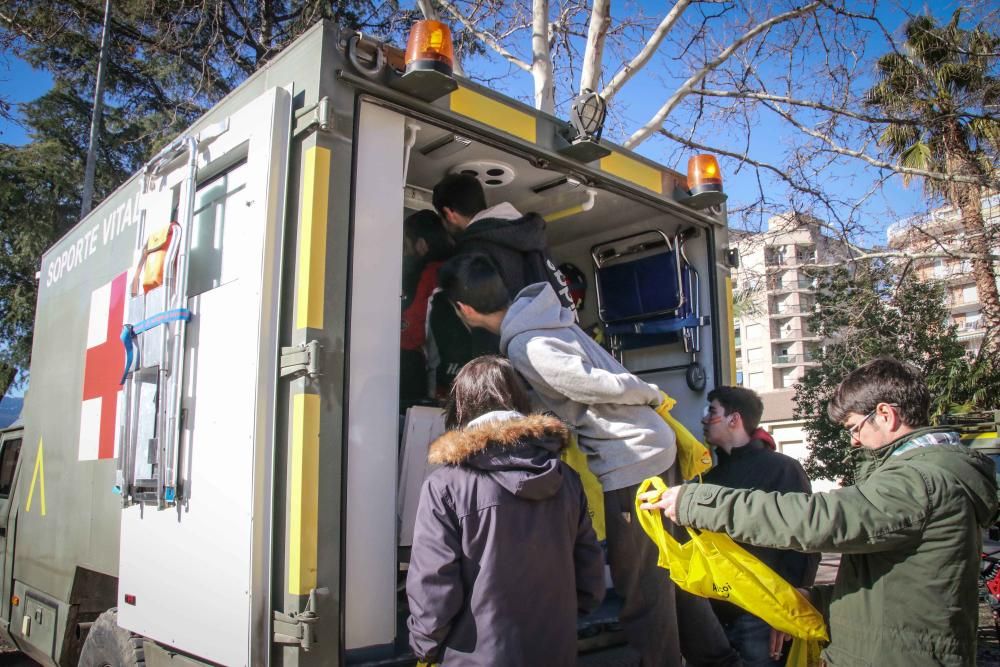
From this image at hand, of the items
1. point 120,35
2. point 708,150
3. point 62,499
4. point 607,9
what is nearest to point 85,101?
point 120,35

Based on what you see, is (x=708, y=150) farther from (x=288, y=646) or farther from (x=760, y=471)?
(x=288, y=646)

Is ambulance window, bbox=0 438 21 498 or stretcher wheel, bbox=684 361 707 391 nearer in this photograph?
stretcher wheel, bbox=684 361 707 391

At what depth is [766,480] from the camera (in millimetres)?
3156

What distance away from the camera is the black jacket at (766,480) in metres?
3.02

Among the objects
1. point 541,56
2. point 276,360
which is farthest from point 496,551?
point 541,56

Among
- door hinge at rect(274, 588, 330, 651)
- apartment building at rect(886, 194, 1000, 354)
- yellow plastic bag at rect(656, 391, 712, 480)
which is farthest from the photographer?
apartment building at rect(886, 194, 1000, 354)

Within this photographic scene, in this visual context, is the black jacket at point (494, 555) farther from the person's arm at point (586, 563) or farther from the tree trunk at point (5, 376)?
the tree trunk at point (5, 376)

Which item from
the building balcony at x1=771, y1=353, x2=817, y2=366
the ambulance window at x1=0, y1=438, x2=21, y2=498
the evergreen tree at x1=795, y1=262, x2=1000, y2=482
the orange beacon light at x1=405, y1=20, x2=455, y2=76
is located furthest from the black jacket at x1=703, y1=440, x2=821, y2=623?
the building balcony at x1=771, y1=353, x2=817, y2=366

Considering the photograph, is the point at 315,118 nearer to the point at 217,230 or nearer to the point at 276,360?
the point at 217,230

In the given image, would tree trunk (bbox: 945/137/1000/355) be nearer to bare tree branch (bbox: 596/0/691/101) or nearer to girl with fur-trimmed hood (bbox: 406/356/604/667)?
bare tree branch (bbox: 596/0/691/101)

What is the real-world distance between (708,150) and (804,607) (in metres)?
8.92

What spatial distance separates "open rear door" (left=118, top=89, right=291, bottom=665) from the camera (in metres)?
2.15

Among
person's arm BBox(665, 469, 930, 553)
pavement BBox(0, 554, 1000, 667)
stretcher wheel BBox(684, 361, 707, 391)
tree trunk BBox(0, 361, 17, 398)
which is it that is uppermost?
tree trunk BBox(0, 361, 17, 398)

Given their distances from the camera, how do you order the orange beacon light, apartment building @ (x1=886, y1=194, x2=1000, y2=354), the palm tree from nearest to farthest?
the orange beacon light
the palm tree
apartment building @ (x1=886, y1=194, x2=1000, y2=354)
